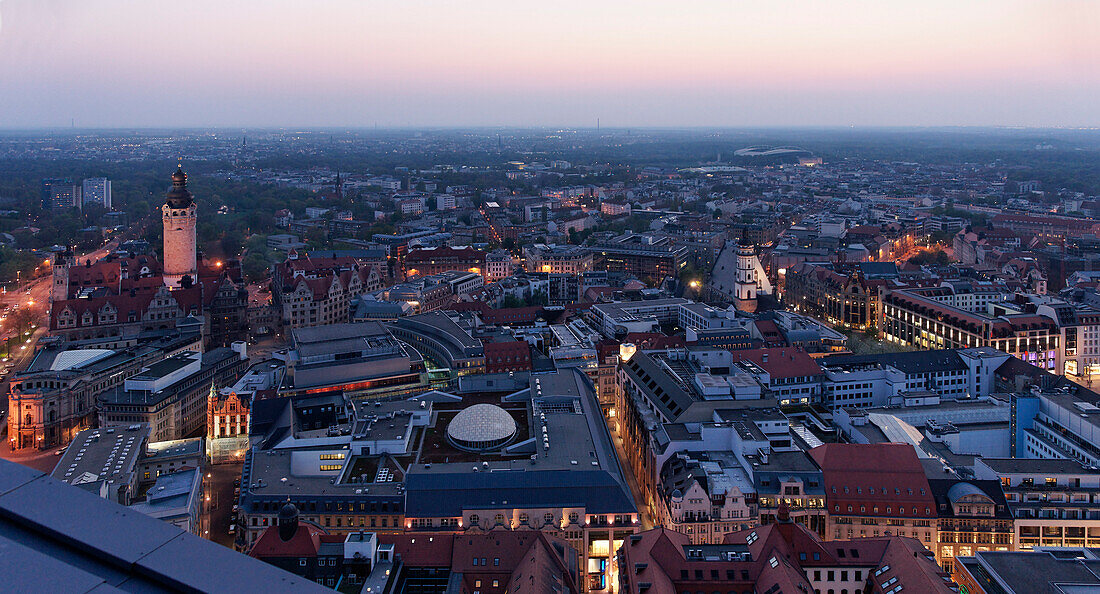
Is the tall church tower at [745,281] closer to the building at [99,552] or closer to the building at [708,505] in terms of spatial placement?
the building at [708,505]

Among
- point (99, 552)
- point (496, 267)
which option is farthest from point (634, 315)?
point (99, 552)

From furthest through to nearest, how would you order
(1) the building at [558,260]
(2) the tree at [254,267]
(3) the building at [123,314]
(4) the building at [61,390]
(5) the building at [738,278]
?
(1) the building at [558,260] < (2) the tree at [254,267] < (5) the building at [738,278] < (3) the building at [123,314] < (4) the building at [61,390]

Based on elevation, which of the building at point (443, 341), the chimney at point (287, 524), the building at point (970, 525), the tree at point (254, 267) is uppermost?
the tree at point (254, 267)

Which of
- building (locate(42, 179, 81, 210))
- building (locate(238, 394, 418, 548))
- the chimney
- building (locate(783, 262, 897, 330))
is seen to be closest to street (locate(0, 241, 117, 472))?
building (locate(238, 394, 418, 548))

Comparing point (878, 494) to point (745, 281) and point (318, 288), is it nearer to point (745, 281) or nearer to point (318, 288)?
point (745, 281)

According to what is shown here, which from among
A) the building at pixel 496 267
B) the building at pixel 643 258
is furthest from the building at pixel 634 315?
the building at pixel 496 267

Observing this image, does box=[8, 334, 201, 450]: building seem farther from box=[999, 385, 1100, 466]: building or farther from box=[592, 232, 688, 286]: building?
box=[592, 232, 688, 286]: building

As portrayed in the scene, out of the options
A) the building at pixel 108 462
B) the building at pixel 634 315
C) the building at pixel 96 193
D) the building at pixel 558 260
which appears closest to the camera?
the building at pixel 108 462
